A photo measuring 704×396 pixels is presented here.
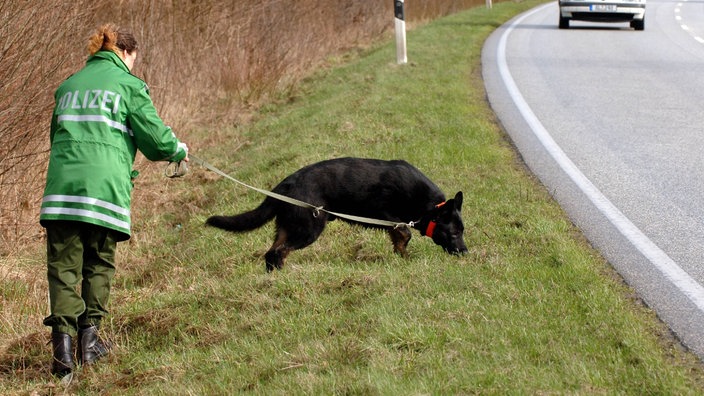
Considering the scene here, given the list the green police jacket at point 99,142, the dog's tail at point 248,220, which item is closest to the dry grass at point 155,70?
the green police jacket at point 99,142

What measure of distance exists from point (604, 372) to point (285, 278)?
2.41 metres

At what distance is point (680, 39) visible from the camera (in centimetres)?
2075

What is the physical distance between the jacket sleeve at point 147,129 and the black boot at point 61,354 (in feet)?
3.71

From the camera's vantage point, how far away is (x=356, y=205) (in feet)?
21.4

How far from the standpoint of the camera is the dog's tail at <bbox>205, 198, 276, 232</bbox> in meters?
6.19

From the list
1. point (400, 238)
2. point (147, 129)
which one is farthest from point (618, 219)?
point (147, 129)

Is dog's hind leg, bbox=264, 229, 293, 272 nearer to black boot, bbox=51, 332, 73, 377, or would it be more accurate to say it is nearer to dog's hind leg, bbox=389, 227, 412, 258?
dog's hind leg, bbox=389, 227, 412, 258

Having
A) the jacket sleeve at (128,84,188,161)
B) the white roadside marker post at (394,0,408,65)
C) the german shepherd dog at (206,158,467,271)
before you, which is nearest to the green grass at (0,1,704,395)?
the german shepherd dog at (206,158,467,271)

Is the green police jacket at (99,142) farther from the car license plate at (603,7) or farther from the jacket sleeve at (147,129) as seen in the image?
the car license plate at (603,7)

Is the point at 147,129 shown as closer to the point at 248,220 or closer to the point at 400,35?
the point at 248,220

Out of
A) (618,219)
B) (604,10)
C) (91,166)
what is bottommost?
(604,10)

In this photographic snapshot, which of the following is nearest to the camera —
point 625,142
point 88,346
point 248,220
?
point 88,346

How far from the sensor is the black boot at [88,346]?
5.33 meters

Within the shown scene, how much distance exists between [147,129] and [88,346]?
134 centimetres
